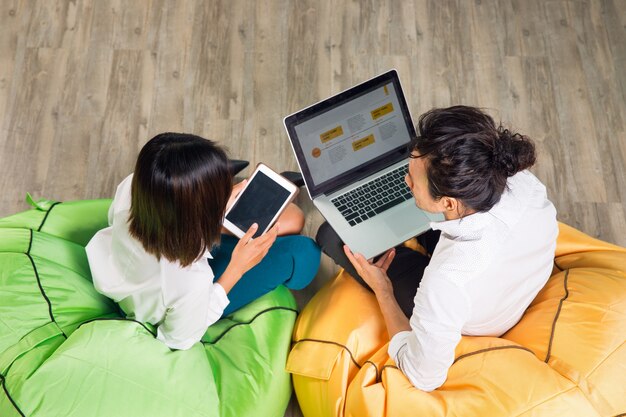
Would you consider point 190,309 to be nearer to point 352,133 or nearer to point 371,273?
point 371,273

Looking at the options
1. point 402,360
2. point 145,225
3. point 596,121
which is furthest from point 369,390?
point 596,121

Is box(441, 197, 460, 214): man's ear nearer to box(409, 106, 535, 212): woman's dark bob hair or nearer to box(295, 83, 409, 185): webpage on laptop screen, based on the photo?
box(409, 106, 535, 212): woman's dark bob hair

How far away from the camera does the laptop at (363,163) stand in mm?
1611

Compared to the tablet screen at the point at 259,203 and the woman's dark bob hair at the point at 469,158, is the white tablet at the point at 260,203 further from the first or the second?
the woman's dark bob hair at the point at 469,158

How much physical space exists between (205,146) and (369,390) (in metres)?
0.69

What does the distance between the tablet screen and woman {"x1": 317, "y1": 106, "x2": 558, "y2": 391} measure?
1.59 feet

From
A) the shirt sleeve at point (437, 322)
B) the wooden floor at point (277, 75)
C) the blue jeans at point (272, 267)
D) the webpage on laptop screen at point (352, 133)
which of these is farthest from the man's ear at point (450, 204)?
the wooden floor at point (277, 75)

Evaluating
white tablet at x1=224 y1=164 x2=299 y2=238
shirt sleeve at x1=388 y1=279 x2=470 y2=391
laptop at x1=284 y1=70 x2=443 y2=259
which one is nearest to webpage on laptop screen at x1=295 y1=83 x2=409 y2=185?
laptop at x1=284 y1=70 x2=443 y2=259

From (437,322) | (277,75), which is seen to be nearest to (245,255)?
(437,322)

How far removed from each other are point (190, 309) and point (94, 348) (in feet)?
0.74

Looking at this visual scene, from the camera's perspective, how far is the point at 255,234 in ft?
5.45

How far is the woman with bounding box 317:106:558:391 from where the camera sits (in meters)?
1.22

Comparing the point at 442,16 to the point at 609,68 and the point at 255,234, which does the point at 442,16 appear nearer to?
the point at 609,68

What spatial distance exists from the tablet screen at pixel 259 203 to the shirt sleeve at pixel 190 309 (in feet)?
0.79
